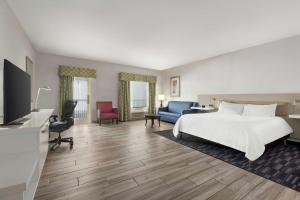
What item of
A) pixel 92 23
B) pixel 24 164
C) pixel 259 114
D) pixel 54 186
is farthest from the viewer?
pixel 259 114

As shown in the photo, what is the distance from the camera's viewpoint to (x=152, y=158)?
8.75 ft

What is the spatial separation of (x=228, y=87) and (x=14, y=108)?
521 centimetres

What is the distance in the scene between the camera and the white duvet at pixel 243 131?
2459 mm

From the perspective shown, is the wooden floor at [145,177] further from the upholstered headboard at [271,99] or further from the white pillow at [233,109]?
the upholstered headboard at [271,99]

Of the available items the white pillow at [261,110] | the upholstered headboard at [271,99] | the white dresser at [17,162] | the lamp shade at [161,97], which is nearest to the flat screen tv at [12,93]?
the white dresser at [17,162]

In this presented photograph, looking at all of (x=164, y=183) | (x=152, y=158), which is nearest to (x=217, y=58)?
(x=152, y=158)

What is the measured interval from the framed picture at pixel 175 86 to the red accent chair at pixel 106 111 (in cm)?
277

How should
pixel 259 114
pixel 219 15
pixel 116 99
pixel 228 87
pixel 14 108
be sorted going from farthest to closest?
pixel 116 99, pixel 228 87, pixel 259 114, pixel 219 15, pixel 14 108

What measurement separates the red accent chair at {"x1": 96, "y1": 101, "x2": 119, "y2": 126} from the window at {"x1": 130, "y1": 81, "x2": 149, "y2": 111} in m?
1.23

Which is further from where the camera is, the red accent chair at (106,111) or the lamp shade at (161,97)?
the lamp shade at (161,97)

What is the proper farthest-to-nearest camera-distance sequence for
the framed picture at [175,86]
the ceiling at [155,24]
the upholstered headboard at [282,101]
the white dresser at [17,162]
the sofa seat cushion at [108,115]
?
the framed picture at [175,86], the sofa seat cushion at [108,115], the upholstered headboard at [282,101], the ceiling at [155,24], the white dresser at [17,162]

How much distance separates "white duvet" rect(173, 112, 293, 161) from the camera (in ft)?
8.07

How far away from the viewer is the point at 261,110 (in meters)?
3.62

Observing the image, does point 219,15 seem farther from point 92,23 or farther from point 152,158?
point 152,158
